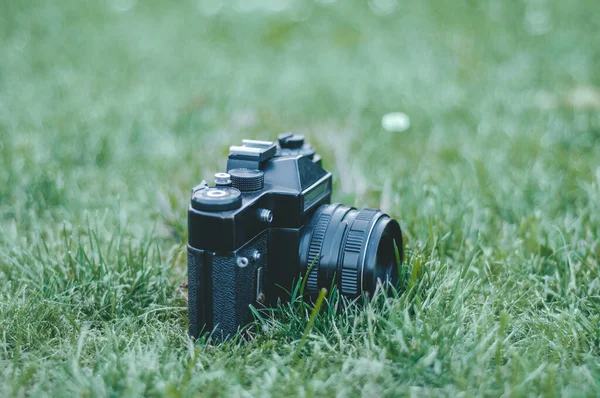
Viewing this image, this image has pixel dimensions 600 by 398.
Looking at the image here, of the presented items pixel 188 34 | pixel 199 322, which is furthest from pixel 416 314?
pixel 188 34

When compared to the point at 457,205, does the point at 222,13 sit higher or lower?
higher

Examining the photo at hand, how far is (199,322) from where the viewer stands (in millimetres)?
1543

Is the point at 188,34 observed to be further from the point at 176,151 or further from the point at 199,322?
the point at 199,322

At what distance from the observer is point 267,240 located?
5.29ft

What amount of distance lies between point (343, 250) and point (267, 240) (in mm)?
194

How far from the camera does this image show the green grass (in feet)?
4.69

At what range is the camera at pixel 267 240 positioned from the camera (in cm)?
145

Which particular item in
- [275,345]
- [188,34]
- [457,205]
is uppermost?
[188,34]

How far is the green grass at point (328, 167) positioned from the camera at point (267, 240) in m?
0.07

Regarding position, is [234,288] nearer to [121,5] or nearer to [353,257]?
[353,257]

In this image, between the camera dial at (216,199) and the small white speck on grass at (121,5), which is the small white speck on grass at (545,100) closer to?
the camera dial at (216,199)

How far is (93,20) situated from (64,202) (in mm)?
3069

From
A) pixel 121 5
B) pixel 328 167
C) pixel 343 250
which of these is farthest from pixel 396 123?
pixel 121 5

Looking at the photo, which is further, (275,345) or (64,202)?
(64,202)
